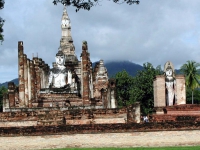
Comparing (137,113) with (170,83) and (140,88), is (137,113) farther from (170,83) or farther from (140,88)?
(140,88)

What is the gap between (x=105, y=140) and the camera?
16781 millimetres

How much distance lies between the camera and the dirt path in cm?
1673

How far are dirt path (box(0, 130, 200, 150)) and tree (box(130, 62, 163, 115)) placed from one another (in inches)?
1120

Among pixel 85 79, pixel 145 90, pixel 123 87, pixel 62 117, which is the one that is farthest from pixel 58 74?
pixel 123 87

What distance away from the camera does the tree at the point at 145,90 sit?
4647 centimetres

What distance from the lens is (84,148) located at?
16281mm

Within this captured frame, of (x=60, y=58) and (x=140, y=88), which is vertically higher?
(x=60, y=58)

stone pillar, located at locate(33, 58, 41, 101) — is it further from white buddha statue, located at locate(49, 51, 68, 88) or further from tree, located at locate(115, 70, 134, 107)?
tree, located at locate(115, 70, 134, 107)

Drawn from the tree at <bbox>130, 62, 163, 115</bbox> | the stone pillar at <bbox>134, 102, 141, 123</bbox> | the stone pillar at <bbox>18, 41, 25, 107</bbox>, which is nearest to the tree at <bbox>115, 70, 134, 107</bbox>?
the tree at <bbox>130, 62, 163, 115</bbox>

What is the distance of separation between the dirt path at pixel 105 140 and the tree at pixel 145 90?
93.3 ft

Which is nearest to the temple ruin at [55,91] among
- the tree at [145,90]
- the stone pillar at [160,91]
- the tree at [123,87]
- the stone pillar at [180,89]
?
the stone pillar at [160,91]

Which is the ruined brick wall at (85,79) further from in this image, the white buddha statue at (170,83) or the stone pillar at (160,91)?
the white buddha statue at (170,83)

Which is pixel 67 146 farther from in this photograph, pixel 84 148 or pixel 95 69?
pixel 95 69

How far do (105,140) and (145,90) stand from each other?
30.6m
